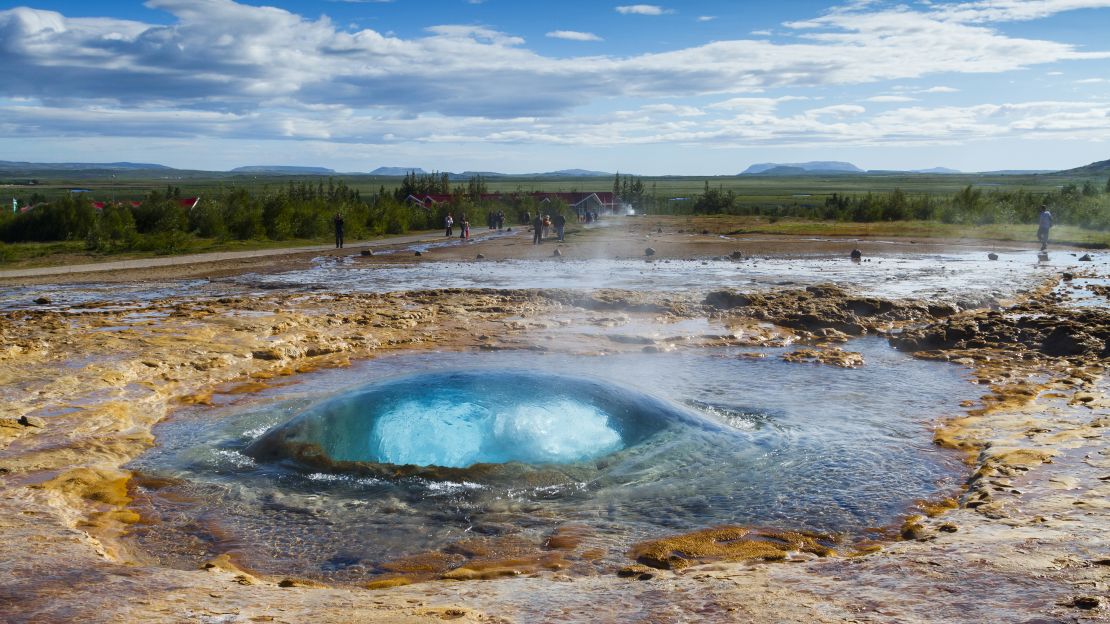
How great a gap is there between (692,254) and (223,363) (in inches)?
724

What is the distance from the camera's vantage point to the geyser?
6484 millimetres

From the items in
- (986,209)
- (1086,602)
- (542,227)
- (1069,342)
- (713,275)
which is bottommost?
(1086,602)

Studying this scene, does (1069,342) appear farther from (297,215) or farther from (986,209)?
(986,209)

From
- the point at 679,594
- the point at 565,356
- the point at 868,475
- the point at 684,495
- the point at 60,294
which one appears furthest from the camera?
the point at 60,294

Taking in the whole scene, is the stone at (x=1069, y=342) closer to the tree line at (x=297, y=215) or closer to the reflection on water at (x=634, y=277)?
the reflection on water at (x=634, y=277)

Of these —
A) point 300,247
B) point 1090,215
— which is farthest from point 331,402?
point 1090,215

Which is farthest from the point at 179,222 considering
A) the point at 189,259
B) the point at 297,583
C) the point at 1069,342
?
the point at 297,583

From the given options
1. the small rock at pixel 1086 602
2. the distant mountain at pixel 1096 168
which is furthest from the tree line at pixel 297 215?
the distant mountain at pixel 1096 168

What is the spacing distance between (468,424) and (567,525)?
56.6 inches

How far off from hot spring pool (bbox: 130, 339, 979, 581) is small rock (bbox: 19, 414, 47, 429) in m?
0.85

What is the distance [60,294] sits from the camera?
1714 cm

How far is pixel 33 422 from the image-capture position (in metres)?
7.23

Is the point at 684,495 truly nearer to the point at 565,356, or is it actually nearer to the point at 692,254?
the point at 565,356

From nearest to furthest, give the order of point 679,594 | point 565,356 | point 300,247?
point 679,594
point 565,356
point 300,247
